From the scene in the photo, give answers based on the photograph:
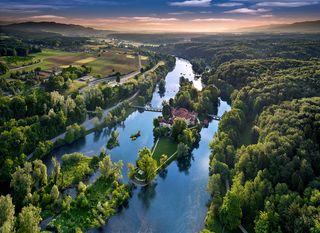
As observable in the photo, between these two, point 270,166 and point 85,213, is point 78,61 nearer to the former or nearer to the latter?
point 85,213

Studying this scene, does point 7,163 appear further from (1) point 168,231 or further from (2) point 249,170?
(2) point 249,170

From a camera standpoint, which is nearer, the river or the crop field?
the river

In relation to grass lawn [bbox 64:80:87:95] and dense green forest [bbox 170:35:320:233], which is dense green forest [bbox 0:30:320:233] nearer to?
dense green forest [bbox 170:35:320:233]

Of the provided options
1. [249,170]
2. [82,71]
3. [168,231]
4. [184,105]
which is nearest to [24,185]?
[168,231]

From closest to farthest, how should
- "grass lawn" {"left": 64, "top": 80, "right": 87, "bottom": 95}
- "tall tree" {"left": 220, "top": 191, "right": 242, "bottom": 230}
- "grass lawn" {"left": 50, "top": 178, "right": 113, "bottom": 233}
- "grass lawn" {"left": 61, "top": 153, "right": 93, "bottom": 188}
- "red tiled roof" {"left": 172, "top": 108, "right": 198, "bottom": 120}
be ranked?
"tall tree" {"left": 220, "top": 191, "right": 242, "bottom": 230} → "grass lawn" {"left": 50, "top": 178, "right": 113, "bottom": 233} → "grass lawn" {"left": 61, "top": 153, "right": 93, "bottom": 188} → "red tiled roof" {"left": 172, "top": 108, "right": 198, "bottom": 120} → "grass lawn" {"left": 64, "top": 80, "right": 87, "bottom": 95}

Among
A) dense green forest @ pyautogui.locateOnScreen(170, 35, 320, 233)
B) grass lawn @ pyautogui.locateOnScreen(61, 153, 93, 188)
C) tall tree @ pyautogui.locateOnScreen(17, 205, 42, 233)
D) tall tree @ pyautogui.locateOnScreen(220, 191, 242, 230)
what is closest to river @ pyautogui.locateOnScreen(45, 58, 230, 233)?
grass lawn @ pyautogui.locateOnScreen(61, 153, 93, 188)

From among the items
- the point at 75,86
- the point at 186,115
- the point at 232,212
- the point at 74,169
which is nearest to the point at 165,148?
the point at 186,115
